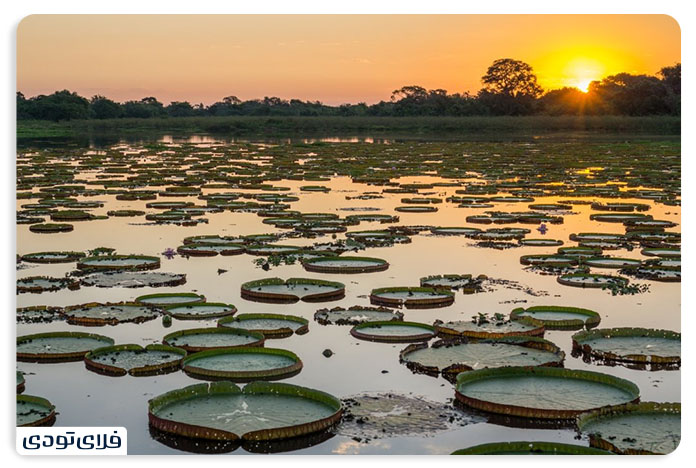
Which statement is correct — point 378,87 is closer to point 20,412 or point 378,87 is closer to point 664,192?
point 20,412

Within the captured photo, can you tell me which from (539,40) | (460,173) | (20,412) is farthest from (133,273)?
(460,173)

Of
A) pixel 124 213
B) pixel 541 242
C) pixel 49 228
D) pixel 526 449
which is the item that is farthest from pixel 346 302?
pixel 124 213

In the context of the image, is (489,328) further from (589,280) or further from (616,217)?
(616,217)

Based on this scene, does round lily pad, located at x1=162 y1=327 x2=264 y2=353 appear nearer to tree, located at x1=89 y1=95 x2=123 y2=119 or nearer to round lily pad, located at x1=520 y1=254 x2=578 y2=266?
round lily pad, located at x1=520 y1=254 x2=578 y2=266

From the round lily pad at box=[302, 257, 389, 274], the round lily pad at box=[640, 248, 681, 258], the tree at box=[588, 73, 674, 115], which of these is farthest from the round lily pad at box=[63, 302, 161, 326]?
the tree at box=[588, 73, 674, 115]

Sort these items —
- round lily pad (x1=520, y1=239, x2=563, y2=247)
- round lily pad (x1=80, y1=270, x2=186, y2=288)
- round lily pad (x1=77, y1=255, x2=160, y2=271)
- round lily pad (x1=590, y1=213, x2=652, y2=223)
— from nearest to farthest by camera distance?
1. round lily pad (x1=80, y1=270, x2=186, y2=288)
2. round lily pad (x1=77, y1=255, x2=160, y2=271)
3. round lily pad (x1=520, y1=239, x2=563, y2=247)
4. round lily pad (x1=590, y1=213, x2=652, y2=223)
